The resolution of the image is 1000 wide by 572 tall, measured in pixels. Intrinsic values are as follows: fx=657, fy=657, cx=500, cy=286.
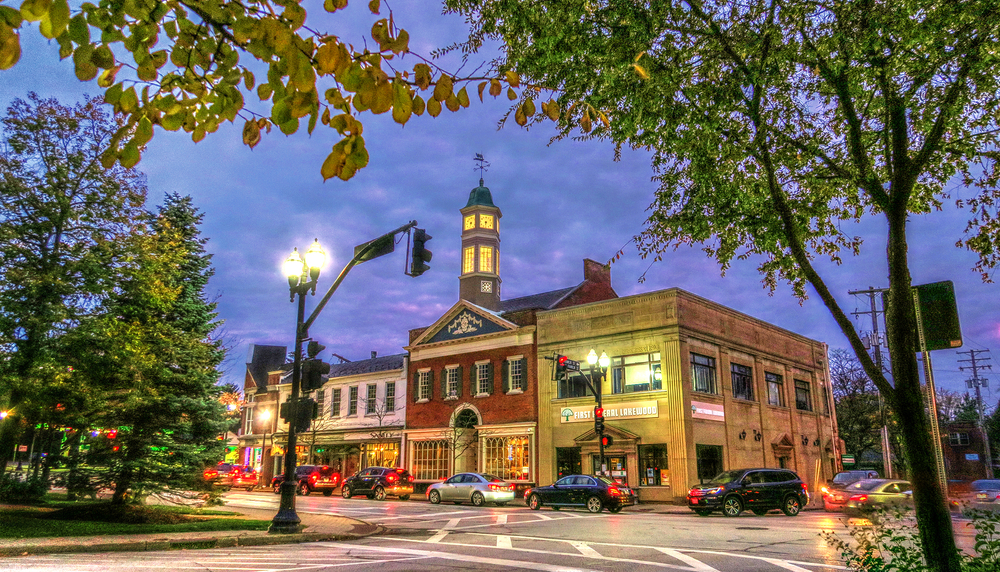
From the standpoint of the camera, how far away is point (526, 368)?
36.9 metres

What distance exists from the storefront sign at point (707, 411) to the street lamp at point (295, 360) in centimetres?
2090

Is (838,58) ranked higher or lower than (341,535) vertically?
higher

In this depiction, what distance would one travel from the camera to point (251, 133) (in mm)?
4020

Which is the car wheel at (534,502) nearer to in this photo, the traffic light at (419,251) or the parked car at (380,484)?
the parked car at (380,484)

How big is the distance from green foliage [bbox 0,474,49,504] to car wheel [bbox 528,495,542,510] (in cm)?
1635

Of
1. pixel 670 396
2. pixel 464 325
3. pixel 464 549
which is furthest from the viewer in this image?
pixel 464 325

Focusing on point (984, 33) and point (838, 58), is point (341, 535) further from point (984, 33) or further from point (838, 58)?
point (984, 33)

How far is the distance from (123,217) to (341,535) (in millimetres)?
10594

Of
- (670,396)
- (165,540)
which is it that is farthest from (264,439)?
(165,540)

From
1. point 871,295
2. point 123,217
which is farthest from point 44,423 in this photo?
point 871,295

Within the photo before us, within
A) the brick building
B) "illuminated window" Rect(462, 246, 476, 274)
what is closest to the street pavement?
the brick building

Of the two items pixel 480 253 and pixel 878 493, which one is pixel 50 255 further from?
pixel 480 253

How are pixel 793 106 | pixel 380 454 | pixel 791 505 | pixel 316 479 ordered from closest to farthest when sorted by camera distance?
1. pixel 793 106
2. pixel 791 505
3. pixel 316 479
4. pixel 380 454

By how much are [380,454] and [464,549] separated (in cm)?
3270
